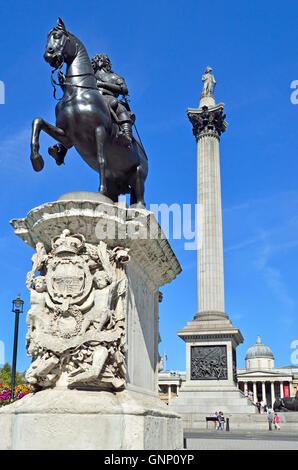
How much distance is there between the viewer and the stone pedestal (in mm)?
4340

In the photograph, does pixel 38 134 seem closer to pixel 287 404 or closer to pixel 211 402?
pixel 211 402

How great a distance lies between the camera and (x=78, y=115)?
→ 581 cm

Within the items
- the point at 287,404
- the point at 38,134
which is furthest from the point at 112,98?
the point at 287,404

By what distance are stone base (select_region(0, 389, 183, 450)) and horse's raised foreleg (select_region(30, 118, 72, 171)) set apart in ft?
8.74

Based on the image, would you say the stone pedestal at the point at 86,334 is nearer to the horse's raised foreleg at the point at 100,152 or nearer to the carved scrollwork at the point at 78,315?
the carved scrollwork at the point at 78,315

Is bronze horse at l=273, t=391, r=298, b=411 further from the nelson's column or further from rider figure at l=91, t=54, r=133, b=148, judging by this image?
rider figure at l=91, t=54, r=133, b=148

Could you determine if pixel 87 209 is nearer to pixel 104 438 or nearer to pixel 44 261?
pixel 44 261

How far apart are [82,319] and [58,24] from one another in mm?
3582

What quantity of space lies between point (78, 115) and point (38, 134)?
0.52 meters

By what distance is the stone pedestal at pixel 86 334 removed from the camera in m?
4.34

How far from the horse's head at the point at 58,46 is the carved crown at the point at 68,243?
7.40ft

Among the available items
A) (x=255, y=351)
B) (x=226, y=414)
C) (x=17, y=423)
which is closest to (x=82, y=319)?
(x=17, y=423)

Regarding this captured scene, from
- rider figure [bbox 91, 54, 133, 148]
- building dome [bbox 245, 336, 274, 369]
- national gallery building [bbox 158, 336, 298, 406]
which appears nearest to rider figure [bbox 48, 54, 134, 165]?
rider figure [bbox 91, 54, 133, 148]

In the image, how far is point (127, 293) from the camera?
17.0ft
